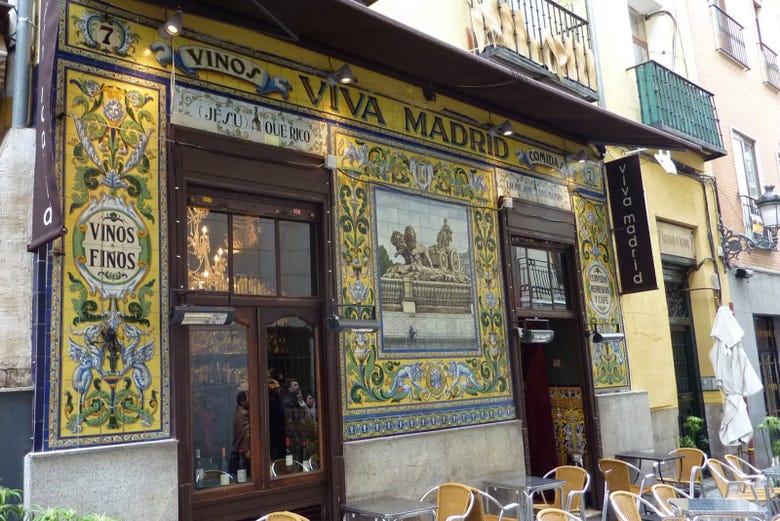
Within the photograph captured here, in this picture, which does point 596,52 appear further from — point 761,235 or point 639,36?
point 761,235

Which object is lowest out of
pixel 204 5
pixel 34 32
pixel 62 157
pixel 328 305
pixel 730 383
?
pixel 730 383

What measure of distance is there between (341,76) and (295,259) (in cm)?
179

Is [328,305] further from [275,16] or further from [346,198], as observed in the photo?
[275,16]

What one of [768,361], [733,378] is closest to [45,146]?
[733,378]

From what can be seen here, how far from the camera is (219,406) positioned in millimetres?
5902

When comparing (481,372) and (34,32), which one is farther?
(481,372)

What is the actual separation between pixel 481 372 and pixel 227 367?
10.00 ft

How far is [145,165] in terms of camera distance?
558 centimetres

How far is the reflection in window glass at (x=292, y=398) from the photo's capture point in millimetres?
6242

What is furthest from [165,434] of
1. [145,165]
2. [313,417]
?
[145,165]

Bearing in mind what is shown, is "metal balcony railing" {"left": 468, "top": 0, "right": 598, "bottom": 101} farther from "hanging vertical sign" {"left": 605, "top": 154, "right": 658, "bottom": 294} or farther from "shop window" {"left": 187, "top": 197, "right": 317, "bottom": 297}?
"shop window" {"left": 187, "top": 197, "right": 317, "bottom": 297}

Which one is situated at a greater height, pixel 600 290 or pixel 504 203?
pixel 504 203

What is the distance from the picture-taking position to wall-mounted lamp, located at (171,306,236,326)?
5.37m

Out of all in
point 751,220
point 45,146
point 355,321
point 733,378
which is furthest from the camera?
point 751,220
